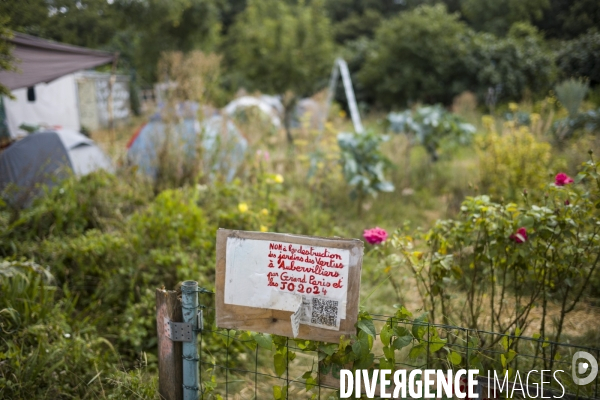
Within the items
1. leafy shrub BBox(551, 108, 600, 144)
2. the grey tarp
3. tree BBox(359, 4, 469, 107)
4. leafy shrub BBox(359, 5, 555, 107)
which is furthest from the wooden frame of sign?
tree BBox(359, 4, 469, 107)

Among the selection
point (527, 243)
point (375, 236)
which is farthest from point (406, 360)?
point (527, 243)

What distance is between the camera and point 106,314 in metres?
3.29

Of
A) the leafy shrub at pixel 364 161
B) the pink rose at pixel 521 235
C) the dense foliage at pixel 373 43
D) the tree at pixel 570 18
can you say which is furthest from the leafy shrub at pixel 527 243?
the tree at pixel 570 18

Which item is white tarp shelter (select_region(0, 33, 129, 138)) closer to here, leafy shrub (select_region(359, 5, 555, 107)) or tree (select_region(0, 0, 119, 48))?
tree (select_region(0, 0, 119, 48))

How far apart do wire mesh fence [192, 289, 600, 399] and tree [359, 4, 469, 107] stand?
43.3 feet

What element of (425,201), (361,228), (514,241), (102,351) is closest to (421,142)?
(425,201)

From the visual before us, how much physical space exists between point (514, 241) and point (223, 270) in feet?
4.71

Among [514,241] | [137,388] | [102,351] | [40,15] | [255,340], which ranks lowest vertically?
[102,351]

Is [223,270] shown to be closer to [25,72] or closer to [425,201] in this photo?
[25,72]

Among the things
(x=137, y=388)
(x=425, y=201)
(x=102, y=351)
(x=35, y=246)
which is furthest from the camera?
(x=425, y=201)

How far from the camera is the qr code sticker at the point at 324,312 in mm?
1764

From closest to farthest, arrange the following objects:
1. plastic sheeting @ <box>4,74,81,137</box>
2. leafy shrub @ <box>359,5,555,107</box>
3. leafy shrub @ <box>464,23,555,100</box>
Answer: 1. plastic sheeting @ <box>4,74,81,137</box>
2. leafy shrub @ <box>464,23,555,100</box>
3. leafy shrub @ <box>359,5,555,107</box>

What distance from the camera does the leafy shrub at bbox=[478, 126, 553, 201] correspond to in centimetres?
477

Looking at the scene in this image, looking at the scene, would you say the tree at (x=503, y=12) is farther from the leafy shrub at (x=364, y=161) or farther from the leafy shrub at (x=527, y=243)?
the leafy shrub at (x=527, y=243)
